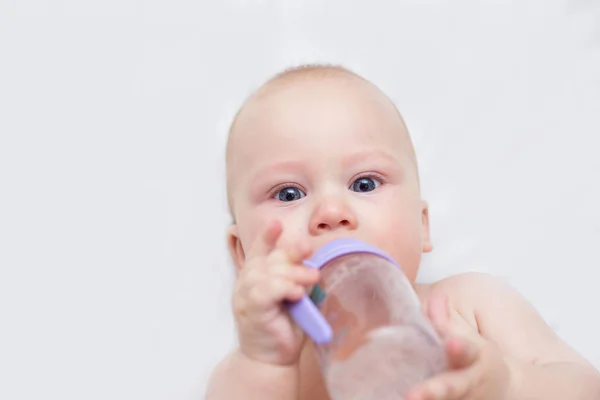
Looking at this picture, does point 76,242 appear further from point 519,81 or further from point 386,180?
point 519,81

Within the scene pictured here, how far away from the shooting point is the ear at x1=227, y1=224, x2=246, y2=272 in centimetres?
144

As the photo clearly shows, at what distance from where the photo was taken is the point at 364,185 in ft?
4.18

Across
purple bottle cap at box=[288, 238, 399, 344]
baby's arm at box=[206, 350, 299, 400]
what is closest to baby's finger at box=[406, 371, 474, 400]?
purple bottle cap at box=[288, 238, 399, 344]

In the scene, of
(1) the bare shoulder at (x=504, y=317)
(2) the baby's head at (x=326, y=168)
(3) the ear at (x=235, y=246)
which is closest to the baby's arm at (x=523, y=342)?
(1) the bare shoulder at (x=504, y=317)

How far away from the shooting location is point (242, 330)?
3.28 ft

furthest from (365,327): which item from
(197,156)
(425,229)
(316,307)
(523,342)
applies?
(197,156)

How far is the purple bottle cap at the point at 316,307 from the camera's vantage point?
2.87 feet

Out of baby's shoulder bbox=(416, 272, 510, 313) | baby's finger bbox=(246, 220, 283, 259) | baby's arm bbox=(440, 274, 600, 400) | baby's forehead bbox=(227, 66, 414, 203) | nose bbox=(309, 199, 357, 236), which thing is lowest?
baby's arm bbox=(440, 274, 600, 400)

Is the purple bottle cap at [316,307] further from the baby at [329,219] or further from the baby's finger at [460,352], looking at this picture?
the baby's finger at [460,352]

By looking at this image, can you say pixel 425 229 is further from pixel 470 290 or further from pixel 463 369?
pixel 463 369

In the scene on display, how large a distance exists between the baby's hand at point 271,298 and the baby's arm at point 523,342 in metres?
0.33

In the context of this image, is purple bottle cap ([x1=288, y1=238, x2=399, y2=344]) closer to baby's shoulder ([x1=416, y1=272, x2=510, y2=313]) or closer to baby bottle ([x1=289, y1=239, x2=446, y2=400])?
baby bottle ([x1=289, y1=239, x2=446, y2=400])

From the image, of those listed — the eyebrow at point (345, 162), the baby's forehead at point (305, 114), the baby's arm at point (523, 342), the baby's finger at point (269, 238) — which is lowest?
the baby's arm at point (523, 342)

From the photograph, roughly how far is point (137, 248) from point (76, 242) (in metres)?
0.12
